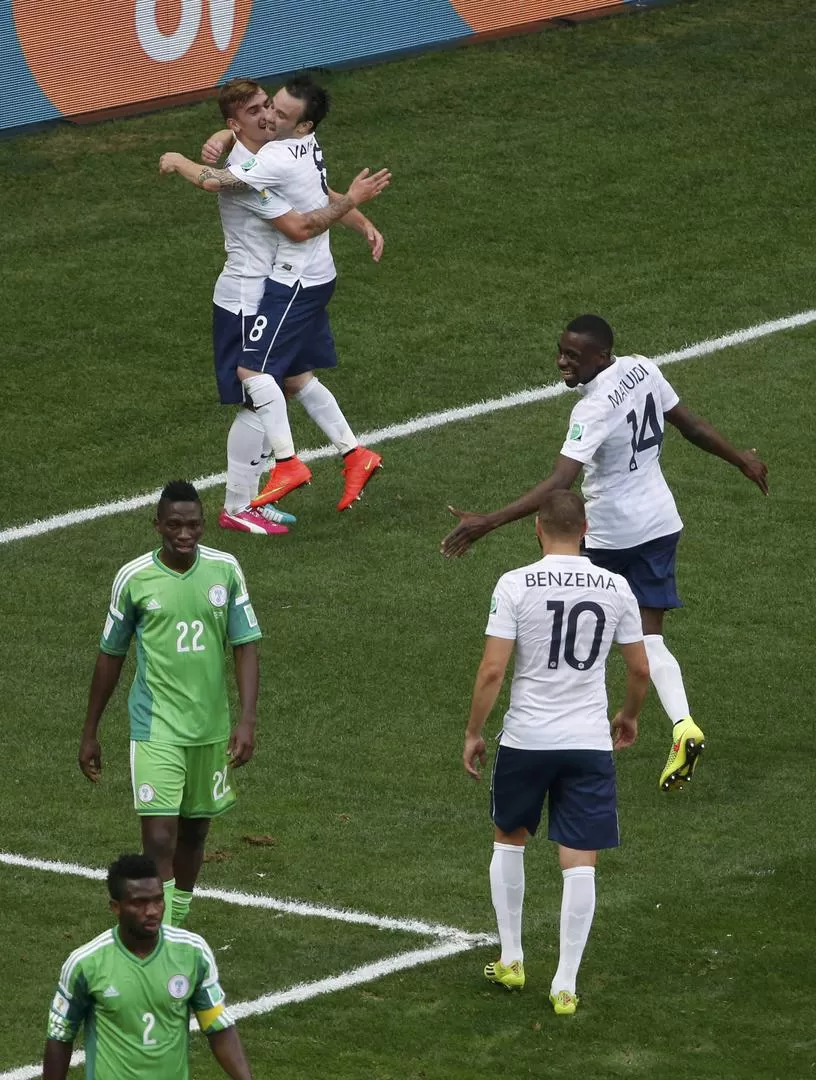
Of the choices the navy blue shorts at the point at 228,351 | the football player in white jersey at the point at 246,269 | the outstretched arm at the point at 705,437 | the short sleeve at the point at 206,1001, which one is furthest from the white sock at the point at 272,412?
the short sleeve at the point at 206,1001

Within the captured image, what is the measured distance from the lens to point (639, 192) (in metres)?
20.0

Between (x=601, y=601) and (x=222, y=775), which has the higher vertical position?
(x=601, y=601)

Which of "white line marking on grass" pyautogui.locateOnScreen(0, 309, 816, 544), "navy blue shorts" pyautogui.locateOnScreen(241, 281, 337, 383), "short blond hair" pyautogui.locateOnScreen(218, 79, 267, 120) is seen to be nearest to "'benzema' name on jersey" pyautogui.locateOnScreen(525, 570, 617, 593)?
"navy blue shorts" pyautogui.locateOnScreen(241, 281, 337, 383)

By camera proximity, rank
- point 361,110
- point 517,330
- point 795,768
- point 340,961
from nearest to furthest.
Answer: point 340,961 < point 795,768 < point 517,330 < point 361,110

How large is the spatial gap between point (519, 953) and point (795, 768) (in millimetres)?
2804

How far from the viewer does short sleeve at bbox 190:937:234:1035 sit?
721 centimetres

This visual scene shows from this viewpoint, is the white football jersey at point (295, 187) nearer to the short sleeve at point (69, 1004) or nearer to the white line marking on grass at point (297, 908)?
the white line marking on grass at point (297, 908)

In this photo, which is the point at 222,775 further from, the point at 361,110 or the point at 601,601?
the point at 361,110

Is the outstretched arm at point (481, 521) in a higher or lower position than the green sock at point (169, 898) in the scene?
A: higher

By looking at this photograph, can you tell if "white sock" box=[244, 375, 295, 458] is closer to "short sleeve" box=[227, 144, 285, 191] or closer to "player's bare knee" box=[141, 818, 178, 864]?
"short sleeve" box=[227, 144, 285, 191]

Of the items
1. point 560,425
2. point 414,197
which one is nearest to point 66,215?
point 414,197

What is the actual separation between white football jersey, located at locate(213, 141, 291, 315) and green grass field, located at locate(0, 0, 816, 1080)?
4.55 feet

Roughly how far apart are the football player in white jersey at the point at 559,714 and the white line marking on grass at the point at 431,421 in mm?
6167

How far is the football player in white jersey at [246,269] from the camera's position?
1435 centimetres
